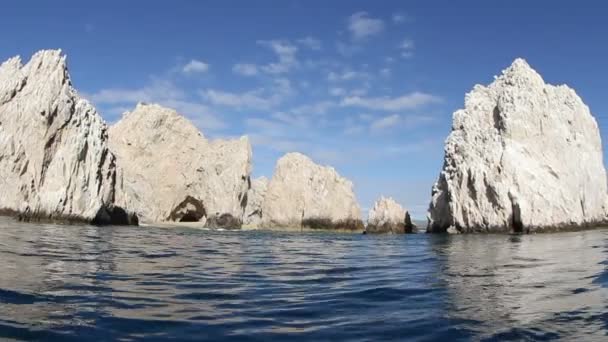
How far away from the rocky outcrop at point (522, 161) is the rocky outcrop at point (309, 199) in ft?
95.1

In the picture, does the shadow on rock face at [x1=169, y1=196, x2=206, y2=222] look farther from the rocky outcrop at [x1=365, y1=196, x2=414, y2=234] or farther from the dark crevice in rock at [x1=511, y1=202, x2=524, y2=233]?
the dark crevice in rock at [x1=511, y1=202, x2=524, y2=233]

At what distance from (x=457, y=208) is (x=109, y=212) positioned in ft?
137

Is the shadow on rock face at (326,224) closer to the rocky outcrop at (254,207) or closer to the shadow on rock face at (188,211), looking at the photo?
the rocky outcrop at (254,207)

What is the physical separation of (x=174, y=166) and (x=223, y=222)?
2385 cm

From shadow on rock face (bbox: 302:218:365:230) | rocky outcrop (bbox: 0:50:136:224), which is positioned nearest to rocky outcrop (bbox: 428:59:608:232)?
shadow on rock face (bbox: 302:218:365:230)

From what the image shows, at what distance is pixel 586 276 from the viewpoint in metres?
13.5

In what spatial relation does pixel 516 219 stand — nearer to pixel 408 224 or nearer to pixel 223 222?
pixel 408 224

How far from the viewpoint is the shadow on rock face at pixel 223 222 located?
277 feet

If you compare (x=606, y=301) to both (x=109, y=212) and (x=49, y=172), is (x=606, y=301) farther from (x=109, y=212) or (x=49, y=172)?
(x=109, y=212)

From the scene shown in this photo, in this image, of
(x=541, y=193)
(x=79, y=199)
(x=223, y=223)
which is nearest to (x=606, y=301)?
(x=541, y=193)

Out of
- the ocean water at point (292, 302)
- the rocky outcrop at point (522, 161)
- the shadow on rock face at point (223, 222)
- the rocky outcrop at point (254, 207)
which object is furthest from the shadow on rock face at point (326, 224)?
the ocean water at point (292, 302)

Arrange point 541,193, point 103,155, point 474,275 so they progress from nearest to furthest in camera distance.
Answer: point 474,275, point 541,193, point 103,155

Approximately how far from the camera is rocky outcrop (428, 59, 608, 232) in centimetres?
5262

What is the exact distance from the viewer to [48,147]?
5759cm
